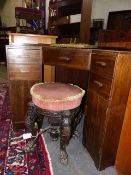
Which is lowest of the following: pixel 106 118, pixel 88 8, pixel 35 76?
pixel 106 118

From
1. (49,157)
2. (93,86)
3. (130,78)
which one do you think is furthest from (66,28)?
(49,157)

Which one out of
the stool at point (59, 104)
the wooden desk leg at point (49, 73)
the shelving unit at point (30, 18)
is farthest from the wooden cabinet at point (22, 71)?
the shelving unit at point (30, 18)

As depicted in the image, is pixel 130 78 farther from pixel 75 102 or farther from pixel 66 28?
pixel 66 28

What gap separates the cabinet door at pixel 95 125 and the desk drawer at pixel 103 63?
0.16 metres

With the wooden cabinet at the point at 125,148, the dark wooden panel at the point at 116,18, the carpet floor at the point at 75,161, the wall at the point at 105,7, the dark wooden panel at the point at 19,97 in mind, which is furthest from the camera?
the wall at the point at 105,7

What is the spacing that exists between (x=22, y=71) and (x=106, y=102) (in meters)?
0.70

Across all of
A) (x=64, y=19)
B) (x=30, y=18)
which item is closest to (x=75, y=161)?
(x=30, y=18)

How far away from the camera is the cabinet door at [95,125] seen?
894 millimetres

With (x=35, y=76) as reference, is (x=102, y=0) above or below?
above

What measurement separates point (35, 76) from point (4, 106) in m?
A: 0.89

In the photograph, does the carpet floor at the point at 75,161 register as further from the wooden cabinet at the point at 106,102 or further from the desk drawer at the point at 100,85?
the desk drawer at the point at 100,85

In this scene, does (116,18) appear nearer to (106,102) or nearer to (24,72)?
(24,72)

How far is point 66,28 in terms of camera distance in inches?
74.2

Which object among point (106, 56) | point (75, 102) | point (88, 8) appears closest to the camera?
point (106, 56)
